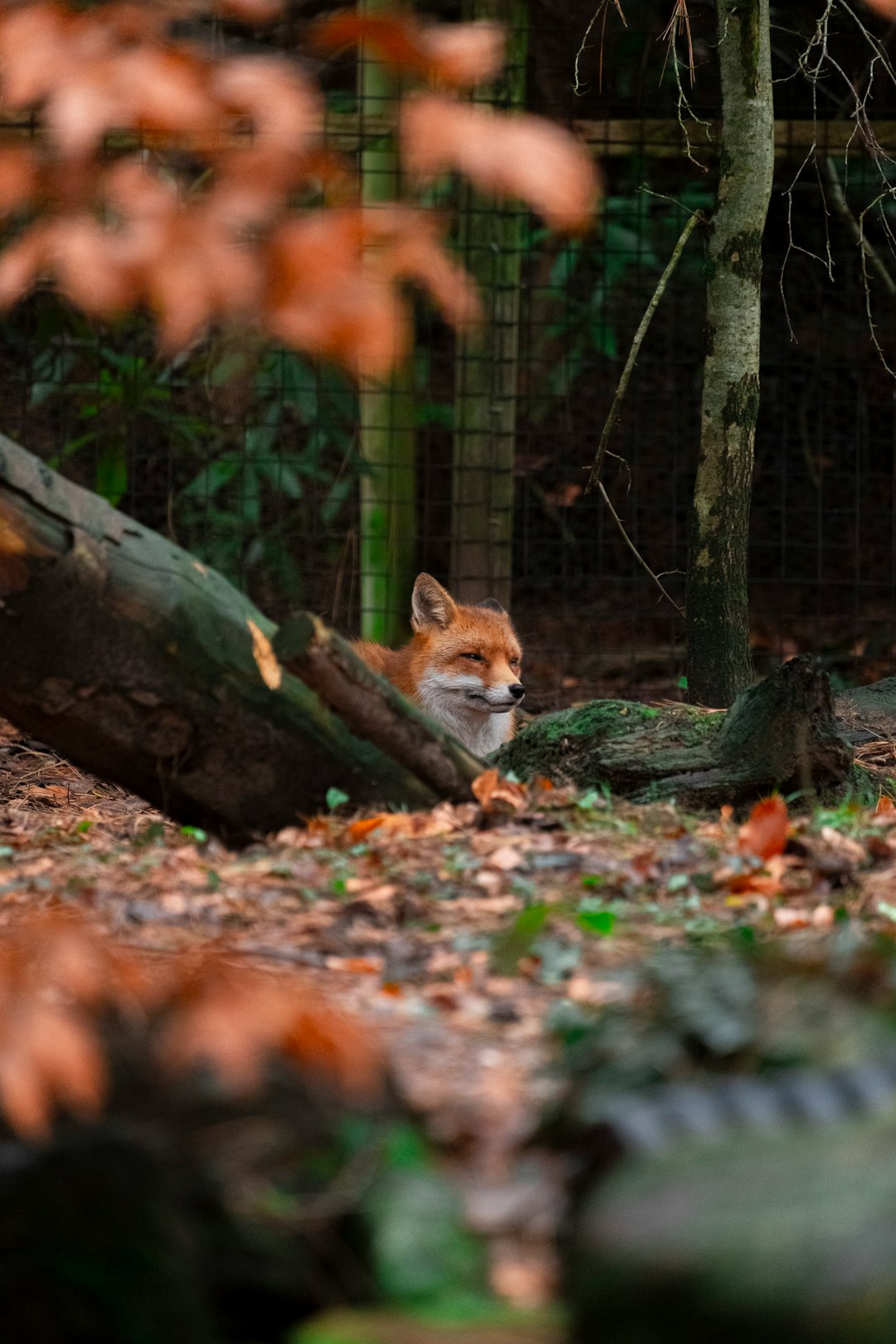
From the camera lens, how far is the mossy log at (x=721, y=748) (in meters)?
4.51

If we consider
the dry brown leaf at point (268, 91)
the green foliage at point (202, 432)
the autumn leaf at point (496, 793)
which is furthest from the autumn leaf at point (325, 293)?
the green foliage at point (202, 432)

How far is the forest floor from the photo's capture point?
7.55 ft

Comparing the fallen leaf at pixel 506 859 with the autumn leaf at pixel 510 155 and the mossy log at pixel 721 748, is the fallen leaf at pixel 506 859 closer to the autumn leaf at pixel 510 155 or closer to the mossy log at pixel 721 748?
the mossy log at pixel 721 748

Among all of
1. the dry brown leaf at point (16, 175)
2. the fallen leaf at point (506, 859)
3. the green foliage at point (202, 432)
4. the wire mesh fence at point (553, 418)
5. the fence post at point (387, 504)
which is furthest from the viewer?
the green foliage at point (202, 432)

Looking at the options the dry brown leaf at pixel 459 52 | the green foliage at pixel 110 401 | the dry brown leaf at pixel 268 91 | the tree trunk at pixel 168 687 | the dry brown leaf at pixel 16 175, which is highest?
the dry brown leaf at pixel 459 52

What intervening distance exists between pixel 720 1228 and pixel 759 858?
1796mm

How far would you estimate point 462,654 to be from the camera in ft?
25.6

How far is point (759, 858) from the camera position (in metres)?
3.63

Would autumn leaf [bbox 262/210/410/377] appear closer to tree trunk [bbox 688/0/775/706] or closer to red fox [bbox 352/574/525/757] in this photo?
tree trunk [bbox 688/0/775/706]

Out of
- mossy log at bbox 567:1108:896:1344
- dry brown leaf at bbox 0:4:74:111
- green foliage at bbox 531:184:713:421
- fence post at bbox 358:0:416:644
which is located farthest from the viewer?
green foliage at bbox 531:184:713:421

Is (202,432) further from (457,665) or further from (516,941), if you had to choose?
(516,941)

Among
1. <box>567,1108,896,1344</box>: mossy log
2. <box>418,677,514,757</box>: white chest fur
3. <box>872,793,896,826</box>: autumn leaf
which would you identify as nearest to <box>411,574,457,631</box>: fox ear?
<box>418,677,514,757</box>: white chest fur

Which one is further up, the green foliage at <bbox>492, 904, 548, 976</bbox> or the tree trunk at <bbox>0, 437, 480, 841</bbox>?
the tree trunk at <bbox>0, 437, 480, 841</bbox>

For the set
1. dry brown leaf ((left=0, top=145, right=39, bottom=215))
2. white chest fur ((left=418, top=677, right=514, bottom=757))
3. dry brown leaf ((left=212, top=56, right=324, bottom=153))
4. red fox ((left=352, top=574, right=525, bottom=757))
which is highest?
dry brown leaf ((left=212, top=56, right=324, bottom=153))
